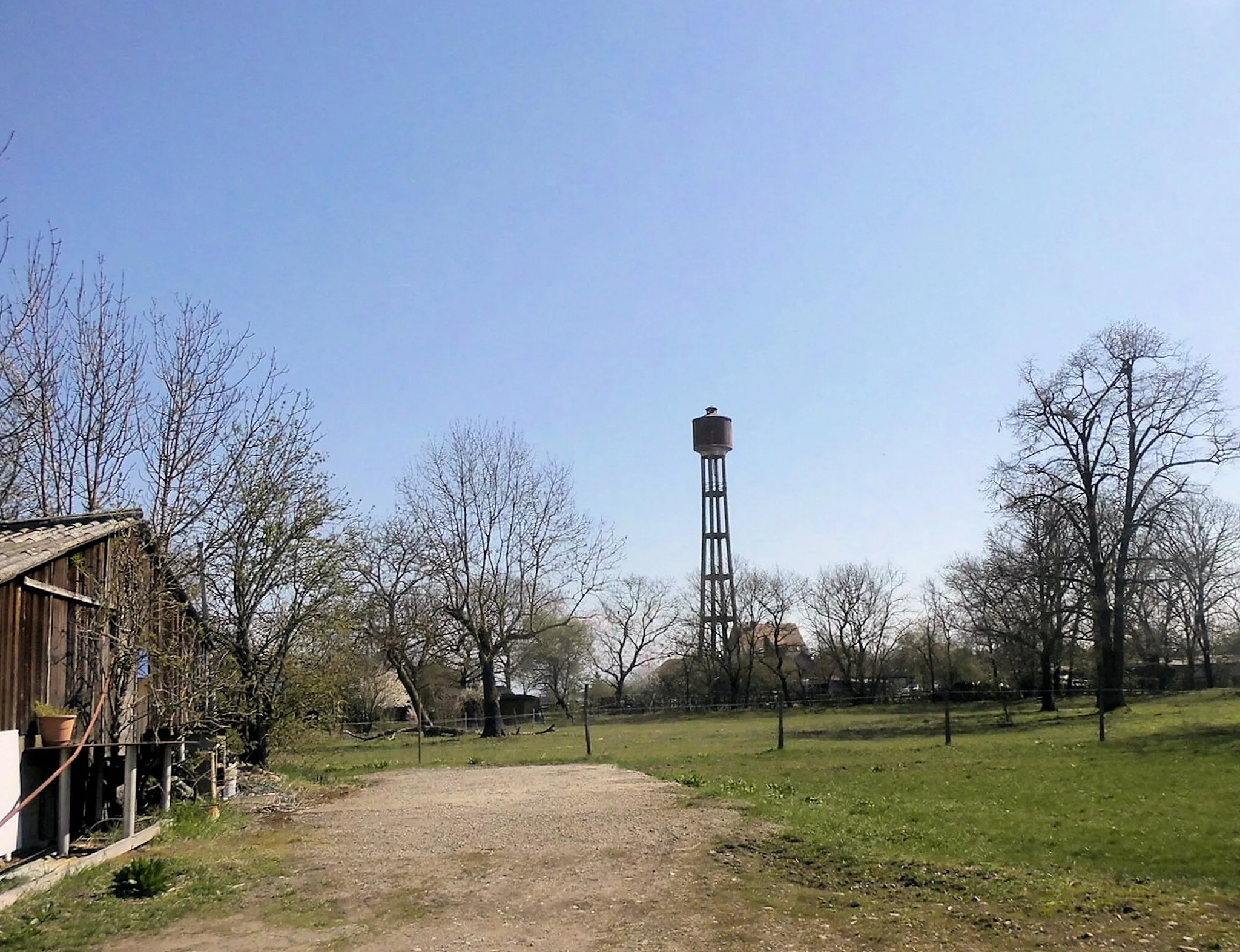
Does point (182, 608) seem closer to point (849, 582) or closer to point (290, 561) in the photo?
point (290, 561)

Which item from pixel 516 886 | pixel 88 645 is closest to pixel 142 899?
pixel 516 886

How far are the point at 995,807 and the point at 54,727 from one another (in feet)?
39.0

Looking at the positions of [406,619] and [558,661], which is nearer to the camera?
[406,619]

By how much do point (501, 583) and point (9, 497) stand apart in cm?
2571

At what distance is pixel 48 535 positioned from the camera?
1241cm

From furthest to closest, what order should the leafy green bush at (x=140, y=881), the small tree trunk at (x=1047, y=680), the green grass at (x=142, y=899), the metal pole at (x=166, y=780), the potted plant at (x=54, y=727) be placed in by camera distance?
the small tree trunk at (x=1047, y=680)
the metal pole at (x=166, y=780)
the potted plant at (x=54, y=727)
the leafy green bush at (x=140, y=881)
the green grass at (x=142, y=899)

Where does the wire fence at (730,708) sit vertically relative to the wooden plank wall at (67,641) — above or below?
below

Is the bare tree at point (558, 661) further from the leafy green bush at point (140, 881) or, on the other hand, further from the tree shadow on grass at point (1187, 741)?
the leafy green bush at point (140, 881)

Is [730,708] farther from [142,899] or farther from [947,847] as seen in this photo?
[142,899]

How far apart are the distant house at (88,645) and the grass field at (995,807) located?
21.1 ft

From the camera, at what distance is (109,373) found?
17875 mm

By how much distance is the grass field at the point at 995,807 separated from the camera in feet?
27.9

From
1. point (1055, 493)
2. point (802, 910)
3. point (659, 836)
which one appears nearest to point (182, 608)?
point (659, 836)

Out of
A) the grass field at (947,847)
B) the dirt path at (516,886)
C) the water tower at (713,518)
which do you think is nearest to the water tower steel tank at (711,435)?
the water tower at (713,518)
